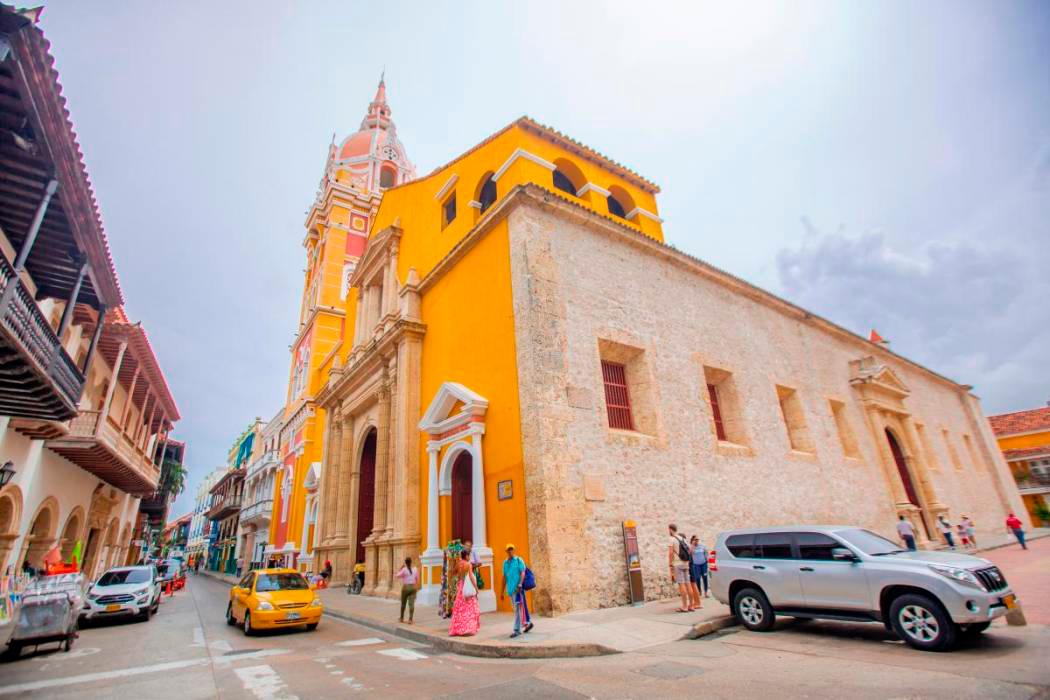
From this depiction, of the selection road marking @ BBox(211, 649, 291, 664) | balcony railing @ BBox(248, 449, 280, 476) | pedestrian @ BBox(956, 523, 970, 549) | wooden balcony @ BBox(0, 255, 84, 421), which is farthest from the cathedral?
balcony railing @ BBox(248, 449, 280, 476)

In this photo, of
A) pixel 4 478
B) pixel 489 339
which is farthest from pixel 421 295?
pixel 4 478

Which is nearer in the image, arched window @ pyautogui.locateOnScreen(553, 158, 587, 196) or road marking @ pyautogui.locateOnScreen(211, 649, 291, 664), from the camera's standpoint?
road marking @ pyautogui.locateOnScreen(211, 649, 291, 664)

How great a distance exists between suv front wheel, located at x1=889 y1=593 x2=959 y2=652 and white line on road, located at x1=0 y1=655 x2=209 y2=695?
30.0 ft

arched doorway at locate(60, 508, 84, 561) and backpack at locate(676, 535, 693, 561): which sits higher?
arched doorway at locate(60, 508, 84, 561)

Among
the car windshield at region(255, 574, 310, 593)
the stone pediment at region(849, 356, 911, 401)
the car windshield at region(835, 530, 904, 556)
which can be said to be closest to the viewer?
the car windshield at region(835, 530, 904, 556)

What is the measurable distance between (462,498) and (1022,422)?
148 ft

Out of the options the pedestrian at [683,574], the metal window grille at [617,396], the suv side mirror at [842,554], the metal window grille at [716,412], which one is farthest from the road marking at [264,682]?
the metal window grille at [716,412]

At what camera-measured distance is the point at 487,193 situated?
15.4 metres

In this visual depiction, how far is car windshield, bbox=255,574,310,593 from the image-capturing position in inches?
395

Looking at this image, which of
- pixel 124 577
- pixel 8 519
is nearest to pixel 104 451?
pixel 8 519

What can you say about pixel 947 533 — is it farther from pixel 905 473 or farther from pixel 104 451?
pixel 104 451

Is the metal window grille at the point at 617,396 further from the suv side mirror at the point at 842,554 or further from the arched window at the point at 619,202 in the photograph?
the arched window at the point at 619,202

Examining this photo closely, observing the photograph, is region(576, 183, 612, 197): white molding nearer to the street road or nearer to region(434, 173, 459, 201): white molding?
region(434, 173, 459, 201): white molding

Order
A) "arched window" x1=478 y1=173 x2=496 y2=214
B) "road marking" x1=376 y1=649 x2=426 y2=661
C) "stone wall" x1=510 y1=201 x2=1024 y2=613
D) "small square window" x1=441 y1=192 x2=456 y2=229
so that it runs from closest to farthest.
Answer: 1. "road marking" x1=376 y1=649 x2=426 y2=661
2. "stone wall" x1=510 y1=201 x2=1024 y2=613
3. "arched window" x1=478 y1=173 x2=496 y2=214
4. "small square window" x1=441 y1=192 x2=456 y2=229
